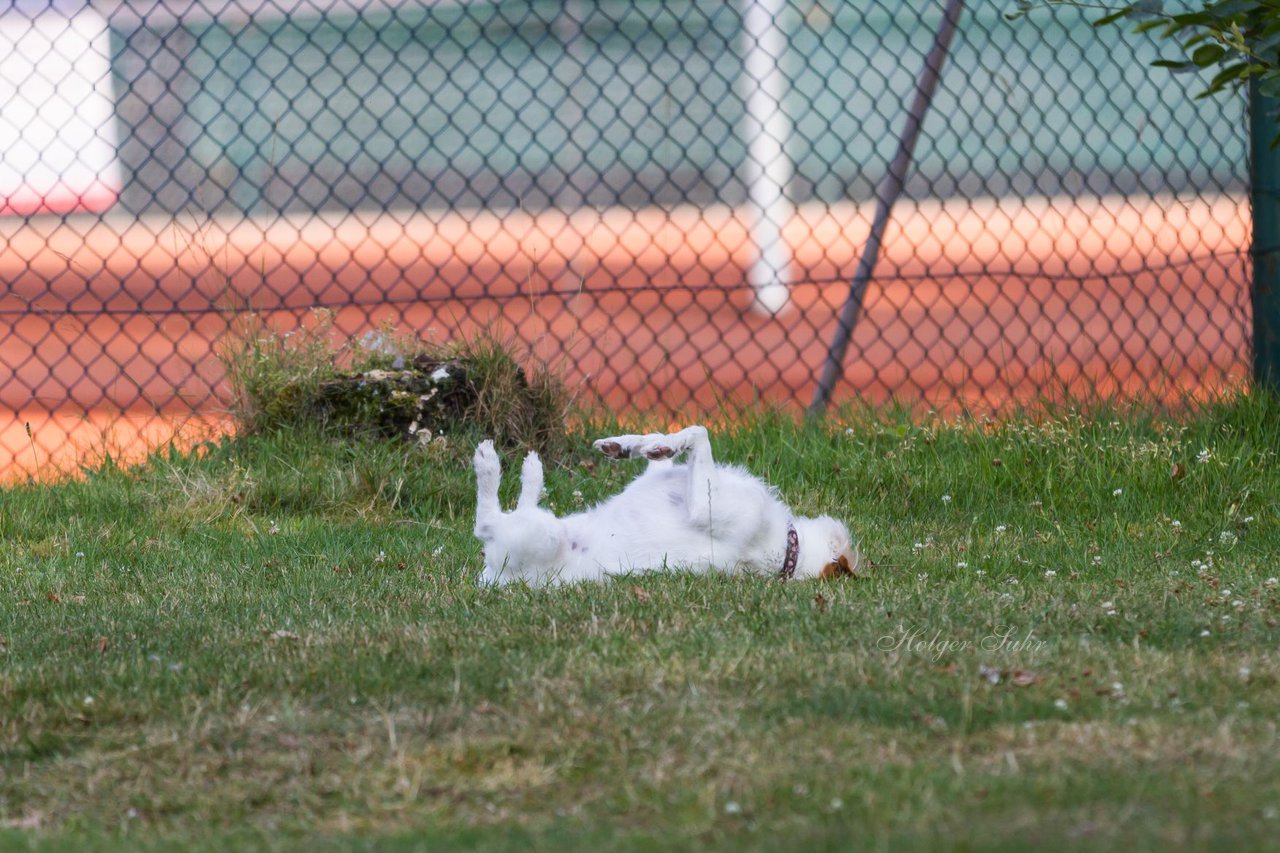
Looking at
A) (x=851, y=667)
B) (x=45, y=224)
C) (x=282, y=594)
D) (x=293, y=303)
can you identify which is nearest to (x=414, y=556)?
(x=282, y=594)

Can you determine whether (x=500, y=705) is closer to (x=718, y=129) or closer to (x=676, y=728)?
(x=676, y=728)

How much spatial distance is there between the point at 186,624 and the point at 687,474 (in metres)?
1.29

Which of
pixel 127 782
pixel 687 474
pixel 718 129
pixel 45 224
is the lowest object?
pixel 127 782

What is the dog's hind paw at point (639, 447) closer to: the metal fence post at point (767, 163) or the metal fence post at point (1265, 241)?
the metal fence post at point (1265, 241)

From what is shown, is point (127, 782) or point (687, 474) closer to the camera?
point (127, 782)

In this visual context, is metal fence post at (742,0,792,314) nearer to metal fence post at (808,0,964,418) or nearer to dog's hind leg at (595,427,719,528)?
metal fence post at (808,0,964,418)

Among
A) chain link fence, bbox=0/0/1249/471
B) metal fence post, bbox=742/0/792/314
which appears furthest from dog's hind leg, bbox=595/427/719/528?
metal fence post, bbox=742/0/792/314

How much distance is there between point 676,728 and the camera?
7.57 ft

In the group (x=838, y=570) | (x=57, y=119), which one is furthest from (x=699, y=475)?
(x=57, y=119)

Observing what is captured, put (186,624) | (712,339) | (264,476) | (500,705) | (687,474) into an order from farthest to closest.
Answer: (712,339) < (264,476) < (687,474) < (186,624) < (500,705)

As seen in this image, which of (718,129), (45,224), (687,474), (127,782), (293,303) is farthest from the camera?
(718,129)

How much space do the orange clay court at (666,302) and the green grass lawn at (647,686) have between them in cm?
186

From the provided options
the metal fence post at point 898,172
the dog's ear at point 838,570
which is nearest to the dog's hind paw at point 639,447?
the dog's ear at point 838,570

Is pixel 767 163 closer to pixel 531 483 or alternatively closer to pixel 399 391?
pixel 399 391
